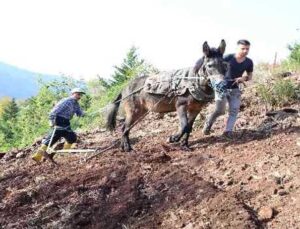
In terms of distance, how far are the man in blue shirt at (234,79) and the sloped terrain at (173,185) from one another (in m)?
0.46

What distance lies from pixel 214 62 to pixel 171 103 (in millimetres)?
1440

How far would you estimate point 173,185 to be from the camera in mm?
6879

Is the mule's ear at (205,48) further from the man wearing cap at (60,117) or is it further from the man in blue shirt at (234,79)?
the man wearing cap at (60,117)

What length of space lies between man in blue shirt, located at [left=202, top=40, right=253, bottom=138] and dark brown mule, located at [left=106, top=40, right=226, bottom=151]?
291 millimetres

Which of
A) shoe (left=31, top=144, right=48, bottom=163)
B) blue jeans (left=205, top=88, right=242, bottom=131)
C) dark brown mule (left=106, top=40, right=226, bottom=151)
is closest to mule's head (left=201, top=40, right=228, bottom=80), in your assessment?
dark brown mule (left=106, top=40, right=226, bottom=151)

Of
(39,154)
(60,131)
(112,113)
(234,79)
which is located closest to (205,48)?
(234,79)

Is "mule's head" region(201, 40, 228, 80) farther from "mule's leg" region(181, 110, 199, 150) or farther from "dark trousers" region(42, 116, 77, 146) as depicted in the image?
"dark trousers" region(42, 116, 77, 146)

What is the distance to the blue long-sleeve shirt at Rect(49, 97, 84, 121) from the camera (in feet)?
31.3

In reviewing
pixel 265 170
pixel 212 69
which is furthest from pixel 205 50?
pixel 265 170

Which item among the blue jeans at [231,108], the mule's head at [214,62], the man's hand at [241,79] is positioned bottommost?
the blue jeans at [231,108]

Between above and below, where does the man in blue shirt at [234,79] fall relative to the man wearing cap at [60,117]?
above

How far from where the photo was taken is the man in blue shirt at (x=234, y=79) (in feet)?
27.2

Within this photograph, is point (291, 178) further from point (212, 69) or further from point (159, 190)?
point (212, 69)

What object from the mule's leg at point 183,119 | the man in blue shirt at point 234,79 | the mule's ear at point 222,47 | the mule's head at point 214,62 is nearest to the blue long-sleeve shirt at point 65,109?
the mule's leg at point 183,119
